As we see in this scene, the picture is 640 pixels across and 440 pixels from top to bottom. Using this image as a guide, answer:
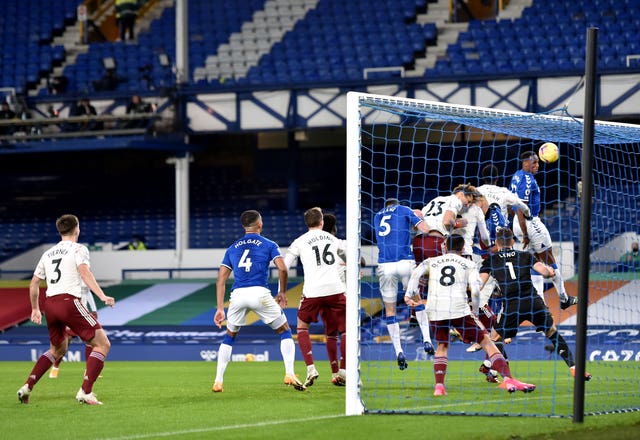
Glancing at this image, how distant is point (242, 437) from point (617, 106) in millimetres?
18772

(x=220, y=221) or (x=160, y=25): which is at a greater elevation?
(x=160, y=25)

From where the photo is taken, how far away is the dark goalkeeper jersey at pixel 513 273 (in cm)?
1238

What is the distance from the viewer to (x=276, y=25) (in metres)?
32.8

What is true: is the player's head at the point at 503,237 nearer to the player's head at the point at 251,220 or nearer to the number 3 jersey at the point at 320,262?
the number 3 jersey at the point at 320,262

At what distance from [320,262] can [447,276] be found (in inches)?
82.7

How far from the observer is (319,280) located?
12.9m

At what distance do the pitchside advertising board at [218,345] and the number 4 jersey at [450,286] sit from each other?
787 cm

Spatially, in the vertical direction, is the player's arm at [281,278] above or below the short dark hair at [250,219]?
below

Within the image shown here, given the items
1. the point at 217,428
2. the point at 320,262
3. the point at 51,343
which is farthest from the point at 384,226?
the point at 217,428

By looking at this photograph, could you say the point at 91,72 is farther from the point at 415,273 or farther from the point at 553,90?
the point at 415,273

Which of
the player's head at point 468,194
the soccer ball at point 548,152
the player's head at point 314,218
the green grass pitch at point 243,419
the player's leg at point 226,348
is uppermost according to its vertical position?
the soccer ball at point 548,152

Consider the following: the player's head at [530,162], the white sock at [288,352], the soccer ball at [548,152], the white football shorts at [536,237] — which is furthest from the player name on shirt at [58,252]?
the soccer ball at [548,152]

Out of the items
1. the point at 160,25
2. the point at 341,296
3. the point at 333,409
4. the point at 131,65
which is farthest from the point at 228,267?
the point at 160,25

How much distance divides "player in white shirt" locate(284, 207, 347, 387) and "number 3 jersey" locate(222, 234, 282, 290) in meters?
0.61
